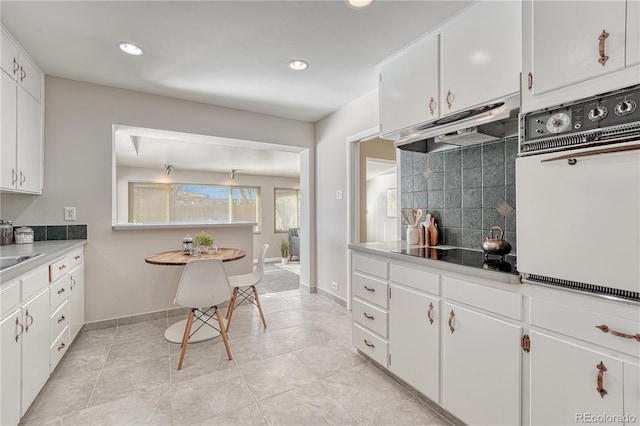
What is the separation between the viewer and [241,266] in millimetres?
3812

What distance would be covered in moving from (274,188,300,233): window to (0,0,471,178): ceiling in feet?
16.0

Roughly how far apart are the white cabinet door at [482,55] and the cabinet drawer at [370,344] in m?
1.62

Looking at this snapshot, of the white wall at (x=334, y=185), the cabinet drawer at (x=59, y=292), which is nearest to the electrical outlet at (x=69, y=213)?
the cabinet drawer at (x=59, y=292)

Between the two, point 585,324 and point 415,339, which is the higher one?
point 585,324

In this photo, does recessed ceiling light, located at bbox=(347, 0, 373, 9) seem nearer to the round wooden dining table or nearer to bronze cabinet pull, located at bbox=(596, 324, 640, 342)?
bronze cabinet pull, located at bbox=(596, 324, 640, 342)

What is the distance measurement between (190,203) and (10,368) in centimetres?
600

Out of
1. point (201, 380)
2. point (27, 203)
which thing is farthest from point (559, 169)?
point (27, 203)

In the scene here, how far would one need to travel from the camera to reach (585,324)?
1091 millimetres

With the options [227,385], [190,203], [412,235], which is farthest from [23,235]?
[190,203]

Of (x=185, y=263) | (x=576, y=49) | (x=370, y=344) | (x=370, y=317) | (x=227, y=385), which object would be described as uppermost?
(x=576, y=49)

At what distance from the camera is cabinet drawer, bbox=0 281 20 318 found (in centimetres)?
132

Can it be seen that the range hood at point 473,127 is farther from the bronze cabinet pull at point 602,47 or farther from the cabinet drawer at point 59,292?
the cabinet drawer at point 59,292

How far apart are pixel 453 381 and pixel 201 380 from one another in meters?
1.62

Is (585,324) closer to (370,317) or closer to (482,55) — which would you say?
(370,317)
